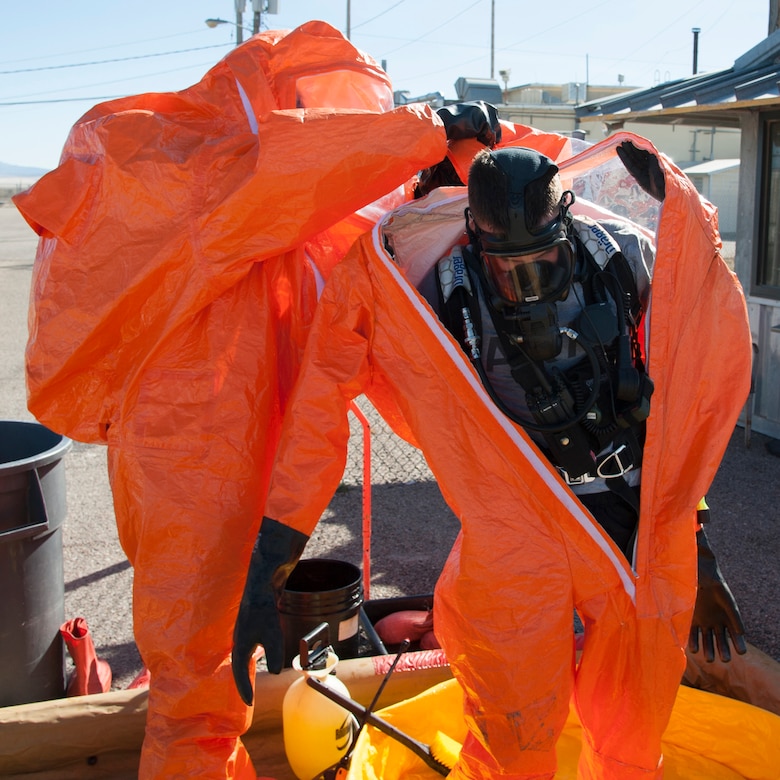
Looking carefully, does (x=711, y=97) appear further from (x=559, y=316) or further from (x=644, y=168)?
(x=559, y=316)

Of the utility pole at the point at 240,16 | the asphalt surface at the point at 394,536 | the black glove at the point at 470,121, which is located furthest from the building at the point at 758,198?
the utility pole at the point at 240,16

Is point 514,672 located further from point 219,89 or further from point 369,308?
point 219,89

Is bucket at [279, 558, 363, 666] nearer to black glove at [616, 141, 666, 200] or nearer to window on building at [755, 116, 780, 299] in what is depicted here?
black glove at [616, 141, 666, 200]

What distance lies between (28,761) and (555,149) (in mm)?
2581

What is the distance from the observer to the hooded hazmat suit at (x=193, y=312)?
7.07 feet

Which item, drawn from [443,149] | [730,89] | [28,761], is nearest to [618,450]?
[443,149]

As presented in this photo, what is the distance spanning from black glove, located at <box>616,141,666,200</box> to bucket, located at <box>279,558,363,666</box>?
5.42 feet

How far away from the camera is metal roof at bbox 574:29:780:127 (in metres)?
5.46

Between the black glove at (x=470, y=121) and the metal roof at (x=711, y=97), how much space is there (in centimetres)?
337

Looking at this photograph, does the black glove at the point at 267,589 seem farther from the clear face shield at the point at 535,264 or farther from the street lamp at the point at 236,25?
the street lamp at the point at 236,25

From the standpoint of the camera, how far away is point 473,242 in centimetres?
206

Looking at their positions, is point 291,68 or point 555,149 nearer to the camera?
point 291,68

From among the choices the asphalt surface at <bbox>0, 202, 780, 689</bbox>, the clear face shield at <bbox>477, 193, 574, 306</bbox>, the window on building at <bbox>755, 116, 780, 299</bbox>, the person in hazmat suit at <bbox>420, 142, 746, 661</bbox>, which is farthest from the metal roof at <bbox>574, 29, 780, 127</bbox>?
the clear face shield at <bbox>477, 193, 574, 306</bbox>

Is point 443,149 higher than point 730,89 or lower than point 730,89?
lower
